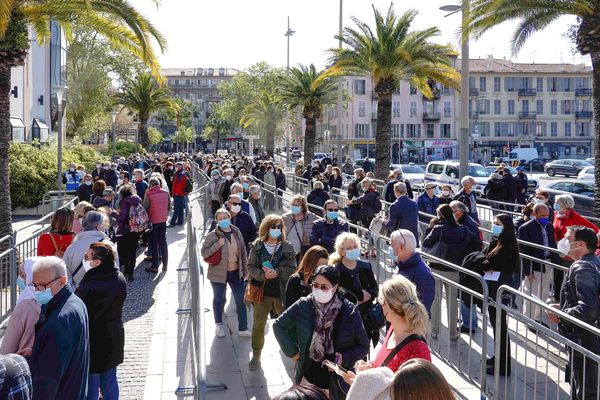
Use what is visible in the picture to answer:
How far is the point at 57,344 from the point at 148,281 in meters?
7.74

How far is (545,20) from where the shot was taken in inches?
690

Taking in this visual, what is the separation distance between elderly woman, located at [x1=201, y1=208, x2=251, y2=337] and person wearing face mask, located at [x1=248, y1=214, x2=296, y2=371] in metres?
0.72

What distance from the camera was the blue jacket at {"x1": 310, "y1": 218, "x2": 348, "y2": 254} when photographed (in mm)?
8852

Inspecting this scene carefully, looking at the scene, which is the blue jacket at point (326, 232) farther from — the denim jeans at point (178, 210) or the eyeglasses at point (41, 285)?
the denim jeans at point (178, 210)

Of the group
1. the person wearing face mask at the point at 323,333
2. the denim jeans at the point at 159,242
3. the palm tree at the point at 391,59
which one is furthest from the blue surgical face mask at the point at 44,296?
the palm tree at the point at 391,59

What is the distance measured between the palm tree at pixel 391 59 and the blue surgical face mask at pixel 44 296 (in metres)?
21.2

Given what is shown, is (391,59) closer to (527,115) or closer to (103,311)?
(103,311)

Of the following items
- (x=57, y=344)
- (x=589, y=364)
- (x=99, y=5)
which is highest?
(x=99, y=5)

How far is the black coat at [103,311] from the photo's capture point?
561 cm

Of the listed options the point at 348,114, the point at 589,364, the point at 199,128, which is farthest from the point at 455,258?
the point at 199,128

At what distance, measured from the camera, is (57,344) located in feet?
14.4

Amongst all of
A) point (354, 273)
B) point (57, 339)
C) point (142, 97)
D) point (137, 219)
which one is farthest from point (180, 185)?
point (142, 97)

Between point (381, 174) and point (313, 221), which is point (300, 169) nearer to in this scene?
point (381, 174)

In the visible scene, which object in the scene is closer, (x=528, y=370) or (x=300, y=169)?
(x=528, y=370)
